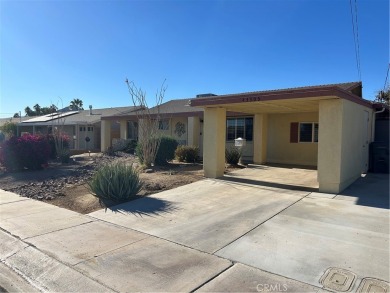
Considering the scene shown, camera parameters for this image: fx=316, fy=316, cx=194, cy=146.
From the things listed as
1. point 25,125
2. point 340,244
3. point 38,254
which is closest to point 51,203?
point 38,254

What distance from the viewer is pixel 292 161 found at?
52.8ft

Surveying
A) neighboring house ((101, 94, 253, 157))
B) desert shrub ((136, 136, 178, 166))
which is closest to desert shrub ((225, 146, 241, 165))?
desert shrub ((136, 136, 178, 166))

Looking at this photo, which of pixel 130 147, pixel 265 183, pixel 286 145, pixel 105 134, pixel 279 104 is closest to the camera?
pixel 265 183

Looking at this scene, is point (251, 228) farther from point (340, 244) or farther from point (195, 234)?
point (340, 244)

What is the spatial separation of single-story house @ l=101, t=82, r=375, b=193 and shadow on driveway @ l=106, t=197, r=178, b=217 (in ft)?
12.5

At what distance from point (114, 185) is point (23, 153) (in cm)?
812

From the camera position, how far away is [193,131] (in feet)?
62.3

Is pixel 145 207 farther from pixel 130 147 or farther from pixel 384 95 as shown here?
pixel 384 95

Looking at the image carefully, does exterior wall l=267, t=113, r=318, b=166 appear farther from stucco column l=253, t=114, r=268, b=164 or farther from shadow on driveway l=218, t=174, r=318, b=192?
shadow on driveway l=218, t=174, r=318, b=192

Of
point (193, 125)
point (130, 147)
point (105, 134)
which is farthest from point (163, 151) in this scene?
point (105, 134)

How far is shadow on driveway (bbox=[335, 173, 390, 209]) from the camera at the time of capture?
7566 millimetres

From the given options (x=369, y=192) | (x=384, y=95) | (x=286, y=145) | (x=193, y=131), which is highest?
(x=384, y=95)

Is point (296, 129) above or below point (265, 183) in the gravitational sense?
above

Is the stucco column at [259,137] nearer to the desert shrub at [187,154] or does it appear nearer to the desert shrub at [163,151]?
the desert shrub at [187,154]
